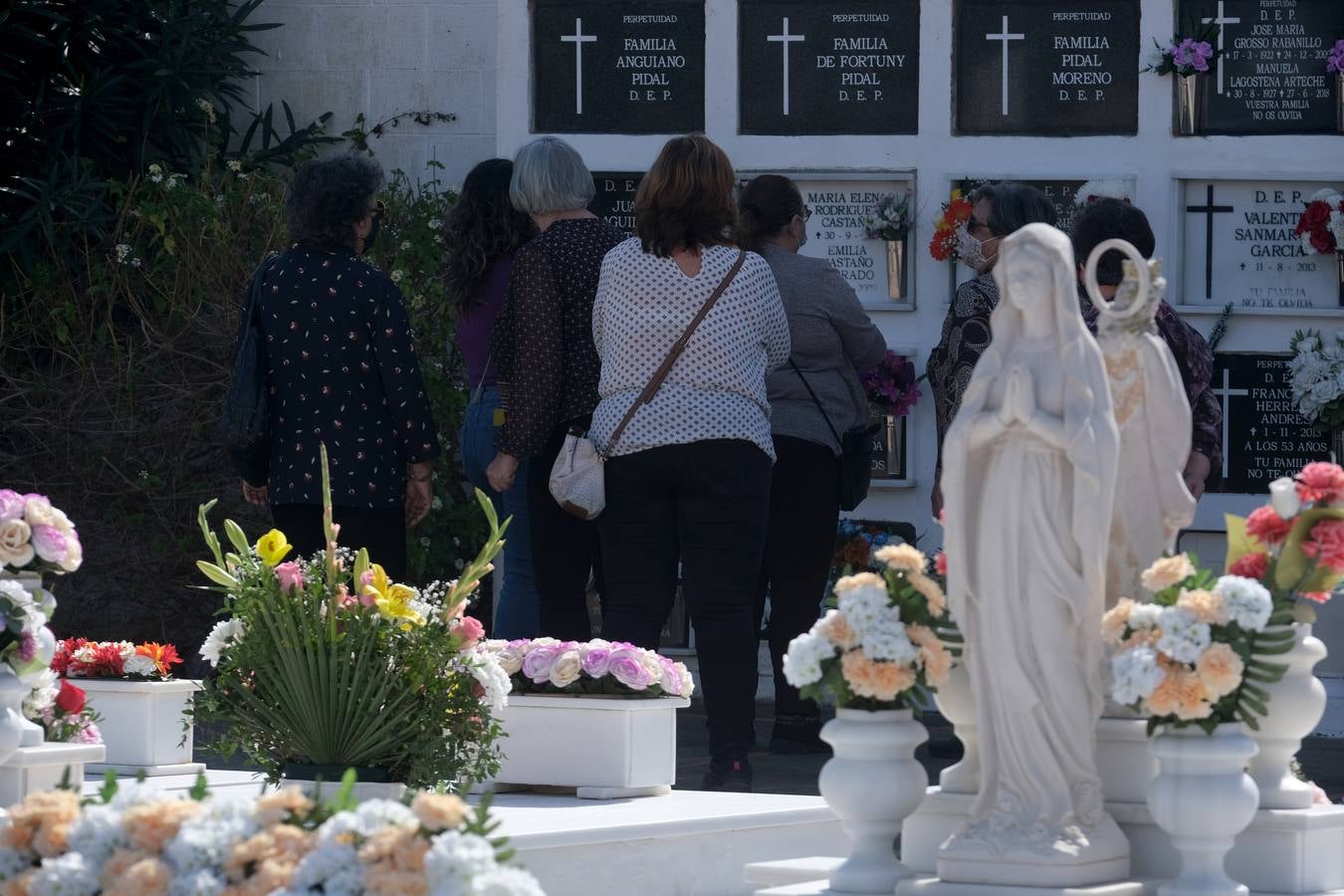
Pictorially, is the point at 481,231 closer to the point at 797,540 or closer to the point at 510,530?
the point at 510,530

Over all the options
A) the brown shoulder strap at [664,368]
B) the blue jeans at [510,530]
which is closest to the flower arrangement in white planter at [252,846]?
the brown shoulder strap at [664,368]

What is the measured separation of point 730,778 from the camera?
611 cm

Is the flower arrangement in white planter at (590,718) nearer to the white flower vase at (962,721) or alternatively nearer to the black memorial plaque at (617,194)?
the white flower vase at (962,721)

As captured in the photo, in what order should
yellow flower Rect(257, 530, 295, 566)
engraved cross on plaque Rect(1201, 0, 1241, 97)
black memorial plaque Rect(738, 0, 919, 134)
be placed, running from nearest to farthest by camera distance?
yellow flower Rect(257, 530, 295, 566) < engraved cross on plaque Rect(1201, 0, 1241, 97) < black memorial plaque Rect(738, 0, 919, 134)

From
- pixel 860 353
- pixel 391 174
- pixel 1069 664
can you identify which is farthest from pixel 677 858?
pixel 391 174

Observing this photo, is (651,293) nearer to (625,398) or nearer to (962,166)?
(625,398)

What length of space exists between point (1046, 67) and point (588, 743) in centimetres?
369

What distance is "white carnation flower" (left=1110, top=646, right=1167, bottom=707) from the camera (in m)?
4.08

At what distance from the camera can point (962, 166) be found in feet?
27.8

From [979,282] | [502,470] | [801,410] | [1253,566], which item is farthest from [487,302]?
[1253,566]

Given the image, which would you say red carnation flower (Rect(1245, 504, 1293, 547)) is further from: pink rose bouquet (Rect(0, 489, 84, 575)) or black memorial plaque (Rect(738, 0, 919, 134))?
black memorial plaque (Rect(738, 0, 919, 134))

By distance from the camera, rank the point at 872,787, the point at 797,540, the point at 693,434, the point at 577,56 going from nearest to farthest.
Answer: the point at 872,787
the point at 693,434
the point at 797,540
the point at 577,56

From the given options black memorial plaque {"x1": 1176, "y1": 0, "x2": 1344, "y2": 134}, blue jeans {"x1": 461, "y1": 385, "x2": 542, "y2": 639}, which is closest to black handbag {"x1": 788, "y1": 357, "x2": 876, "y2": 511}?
blue jeans {"x1": 461, "y1": 385, "x2": 542, "y2": 639}

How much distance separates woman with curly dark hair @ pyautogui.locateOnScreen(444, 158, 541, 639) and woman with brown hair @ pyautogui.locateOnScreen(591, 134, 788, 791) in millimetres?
585
